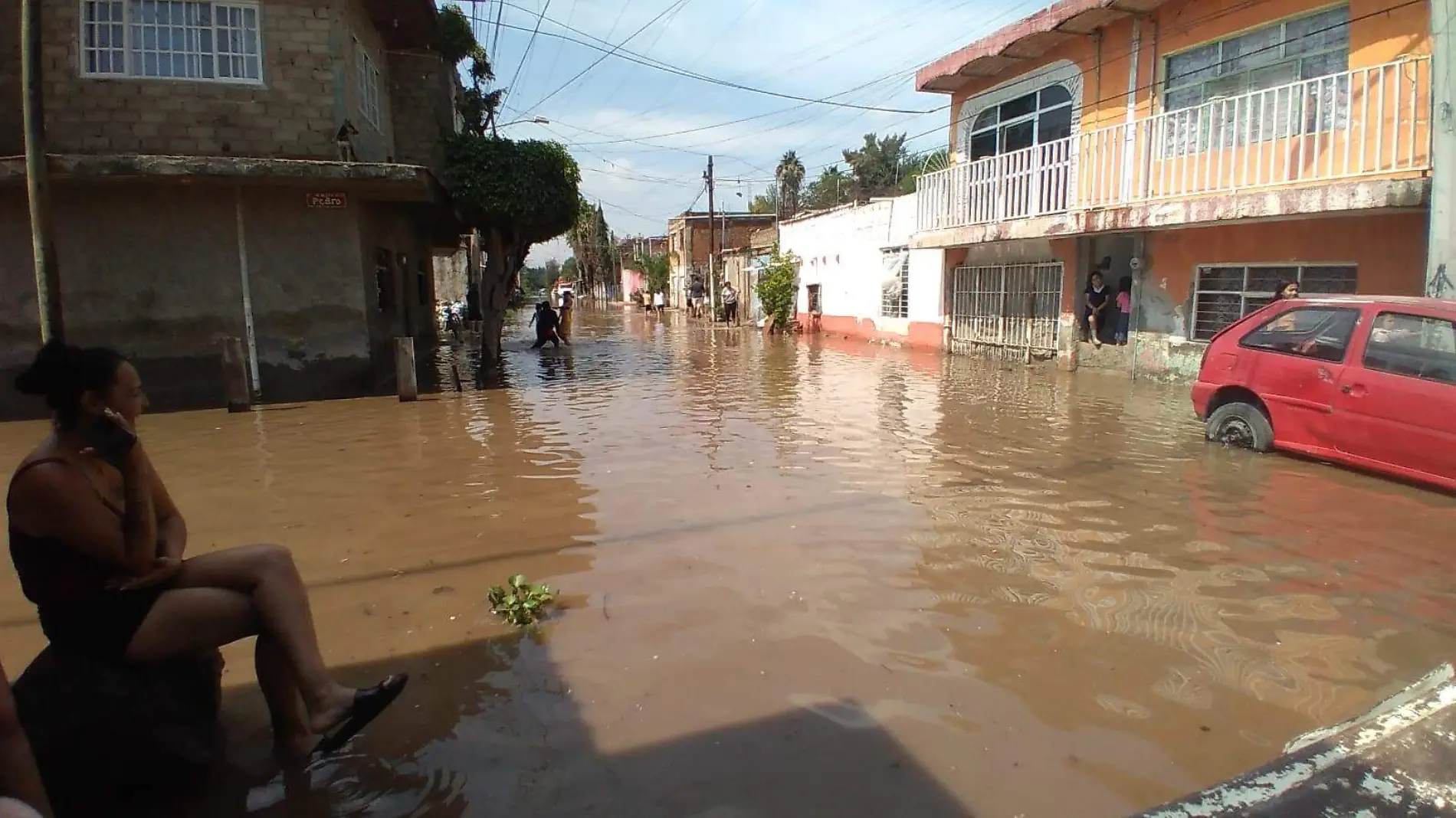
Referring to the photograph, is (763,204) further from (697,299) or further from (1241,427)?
(1241,427)

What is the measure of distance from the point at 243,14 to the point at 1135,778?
43.9 feet

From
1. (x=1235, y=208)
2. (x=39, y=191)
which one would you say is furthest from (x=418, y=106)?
(x=1235, y=208)

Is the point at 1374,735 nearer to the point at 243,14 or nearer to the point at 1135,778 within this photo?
the point at 1135,778

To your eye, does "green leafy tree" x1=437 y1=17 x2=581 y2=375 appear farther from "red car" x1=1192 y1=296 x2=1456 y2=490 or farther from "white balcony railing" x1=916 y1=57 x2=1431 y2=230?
"red car" x1=1192 y1=296 x2=1456 y2=490

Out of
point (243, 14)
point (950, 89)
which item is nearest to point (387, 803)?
point (243, 14)

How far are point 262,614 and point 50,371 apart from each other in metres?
1.01

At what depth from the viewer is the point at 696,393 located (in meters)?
12.6

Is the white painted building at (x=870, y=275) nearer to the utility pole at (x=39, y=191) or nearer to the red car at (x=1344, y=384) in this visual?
the red car at (x=1344, y=384)

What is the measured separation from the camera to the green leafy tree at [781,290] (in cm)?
2684

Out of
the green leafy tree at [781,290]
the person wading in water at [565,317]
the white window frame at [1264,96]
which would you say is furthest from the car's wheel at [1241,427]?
the green leafy tree at [781,290]

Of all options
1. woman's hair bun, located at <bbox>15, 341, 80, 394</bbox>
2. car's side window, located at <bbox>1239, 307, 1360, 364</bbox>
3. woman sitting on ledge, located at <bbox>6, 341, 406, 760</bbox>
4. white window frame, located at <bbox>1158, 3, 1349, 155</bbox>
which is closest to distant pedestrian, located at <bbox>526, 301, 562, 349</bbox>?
white window frame, located at <bbox>1158, 3, 1349, 155</bbox>

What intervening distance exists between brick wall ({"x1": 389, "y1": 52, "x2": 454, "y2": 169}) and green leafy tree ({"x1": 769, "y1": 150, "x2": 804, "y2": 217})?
38720mm

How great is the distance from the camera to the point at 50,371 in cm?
264

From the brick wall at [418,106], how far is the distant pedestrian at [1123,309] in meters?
Result: 12.9
